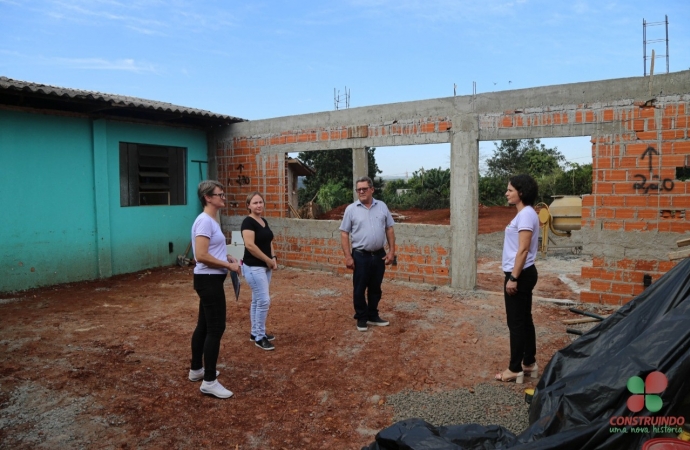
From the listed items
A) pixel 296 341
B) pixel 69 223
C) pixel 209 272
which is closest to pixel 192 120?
pixel 69 223

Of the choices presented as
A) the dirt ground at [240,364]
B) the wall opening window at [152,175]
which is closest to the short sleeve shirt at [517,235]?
the dirt ground at [240,364]

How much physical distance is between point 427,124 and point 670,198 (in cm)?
350

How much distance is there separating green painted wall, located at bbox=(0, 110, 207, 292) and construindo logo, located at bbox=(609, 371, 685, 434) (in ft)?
27.9

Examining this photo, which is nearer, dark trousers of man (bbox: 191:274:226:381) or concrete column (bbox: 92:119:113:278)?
dark trousers of man (bbox: 191:274:226:381)

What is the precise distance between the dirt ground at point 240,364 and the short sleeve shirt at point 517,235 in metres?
1.11

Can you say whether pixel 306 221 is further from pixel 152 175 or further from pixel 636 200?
pixel 636 200

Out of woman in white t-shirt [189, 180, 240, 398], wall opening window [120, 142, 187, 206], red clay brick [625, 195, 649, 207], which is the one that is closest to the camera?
woman in white t-shirt [189, 180, 240, 398]

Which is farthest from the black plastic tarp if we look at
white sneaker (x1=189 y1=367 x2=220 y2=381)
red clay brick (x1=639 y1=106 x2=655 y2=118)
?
red clay brick (x1=639 y1=106 x2=655 y2=118)

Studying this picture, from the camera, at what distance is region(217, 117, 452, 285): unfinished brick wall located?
7.66 metres

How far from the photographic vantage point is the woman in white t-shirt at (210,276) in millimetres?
3555

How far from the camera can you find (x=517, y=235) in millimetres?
3740

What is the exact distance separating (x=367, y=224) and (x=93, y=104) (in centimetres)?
569

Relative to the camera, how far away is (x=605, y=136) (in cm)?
625

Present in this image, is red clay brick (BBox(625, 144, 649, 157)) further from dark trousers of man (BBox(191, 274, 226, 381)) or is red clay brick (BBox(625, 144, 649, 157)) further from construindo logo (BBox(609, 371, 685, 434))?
dark trousers of man (BBox(191, 274, 226, 381))
